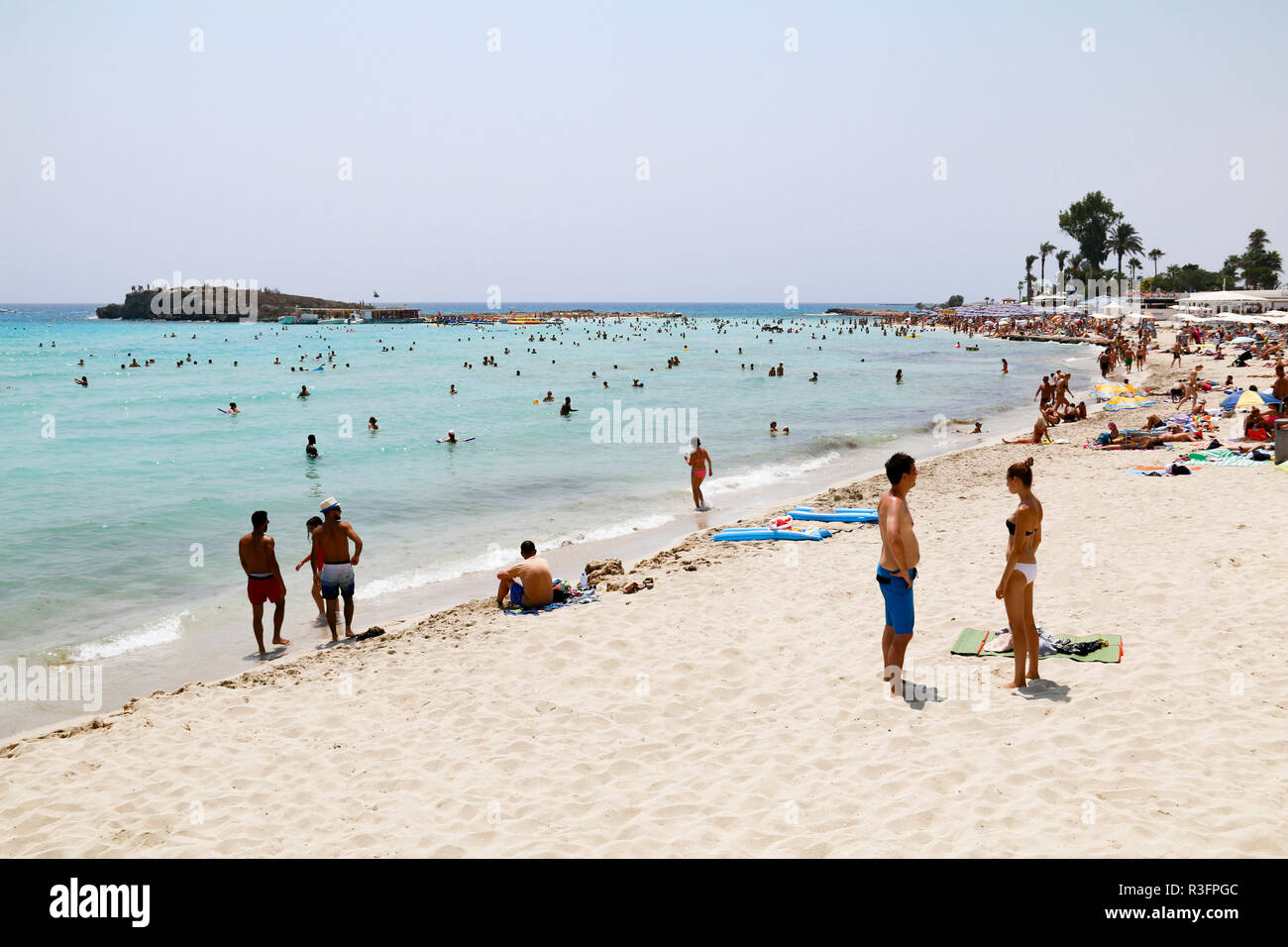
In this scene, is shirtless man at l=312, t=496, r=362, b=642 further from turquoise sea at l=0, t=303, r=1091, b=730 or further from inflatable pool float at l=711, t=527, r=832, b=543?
inflatable pool float at l=711, t=527, r=832, b=543

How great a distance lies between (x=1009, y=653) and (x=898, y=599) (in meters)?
1.53

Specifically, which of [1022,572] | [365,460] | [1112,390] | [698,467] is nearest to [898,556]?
[1022,572]

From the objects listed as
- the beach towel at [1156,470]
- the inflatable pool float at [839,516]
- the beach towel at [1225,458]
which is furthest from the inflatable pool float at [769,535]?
the beach towel at [1225,458]

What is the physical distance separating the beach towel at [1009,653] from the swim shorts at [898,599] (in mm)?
1132

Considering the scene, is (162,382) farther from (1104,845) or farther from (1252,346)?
(1252,346)

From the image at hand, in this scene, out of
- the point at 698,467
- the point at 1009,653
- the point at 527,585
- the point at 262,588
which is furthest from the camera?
the point at 698,467

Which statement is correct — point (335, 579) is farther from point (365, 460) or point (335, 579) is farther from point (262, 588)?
point (365, 460)

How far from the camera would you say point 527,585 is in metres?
9.09

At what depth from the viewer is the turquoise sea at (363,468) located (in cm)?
1073
